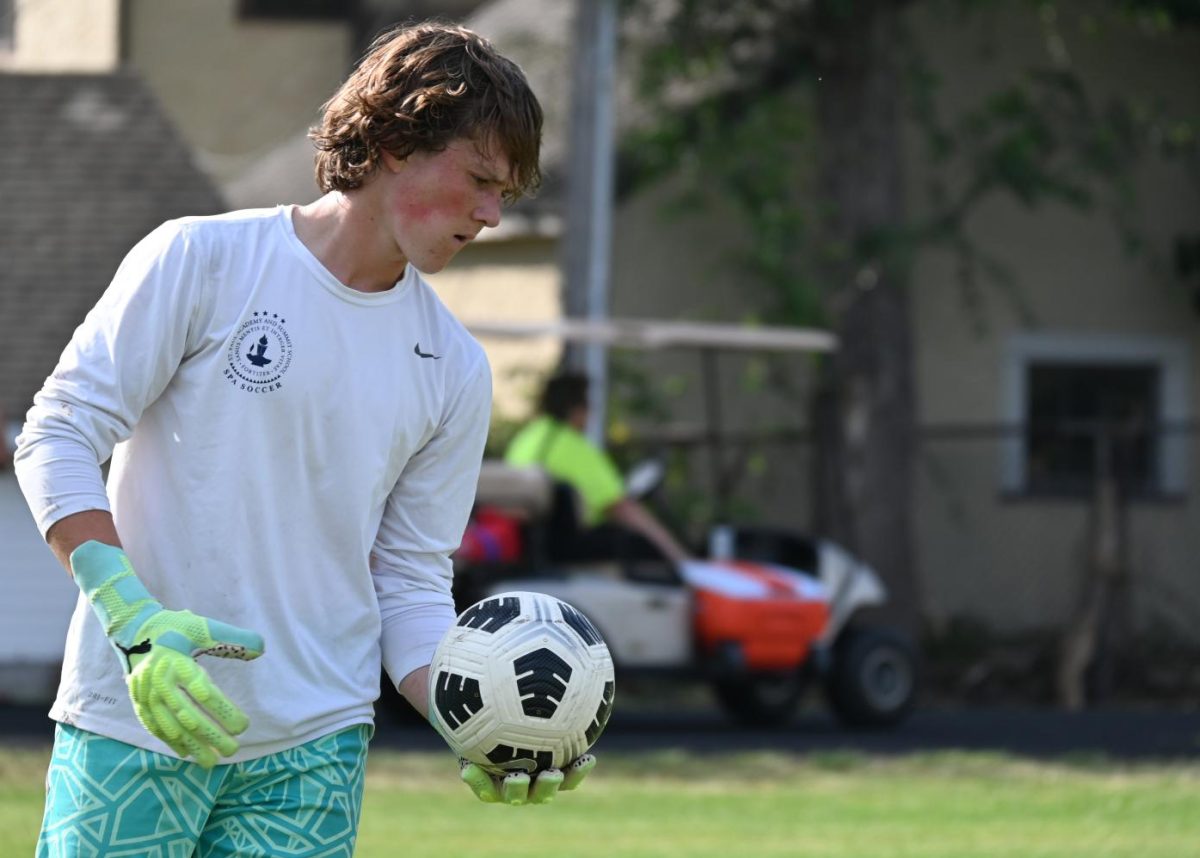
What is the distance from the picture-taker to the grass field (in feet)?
26.7

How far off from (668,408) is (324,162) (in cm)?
1391

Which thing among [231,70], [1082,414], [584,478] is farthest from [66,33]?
[584,478]

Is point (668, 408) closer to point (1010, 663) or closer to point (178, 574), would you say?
point (1010, 663)

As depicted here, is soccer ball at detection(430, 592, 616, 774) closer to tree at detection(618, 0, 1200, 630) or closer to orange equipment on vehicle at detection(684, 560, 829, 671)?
orange equipment on vehicle at detection(684, 560, 829, 671)

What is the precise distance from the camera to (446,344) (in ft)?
12.0

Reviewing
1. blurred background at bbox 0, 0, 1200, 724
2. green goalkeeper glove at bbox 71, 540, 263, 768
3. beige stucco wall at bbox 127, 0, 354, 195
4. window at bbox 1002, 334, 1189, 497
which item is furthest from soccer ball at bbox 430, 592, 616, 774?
beige stucco wall at bbox 127, 0, 354, 195

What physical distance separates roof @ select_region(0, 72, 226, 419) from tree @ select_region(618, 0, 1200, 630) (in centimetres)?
370

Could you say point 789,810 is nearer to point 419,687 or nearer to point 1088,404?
point 419,687

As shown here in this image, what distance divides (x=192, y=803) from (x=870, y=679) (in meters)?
9.79

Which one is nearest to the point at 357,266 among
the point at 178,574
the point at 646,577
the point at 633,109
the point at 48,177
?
the point at 178,574

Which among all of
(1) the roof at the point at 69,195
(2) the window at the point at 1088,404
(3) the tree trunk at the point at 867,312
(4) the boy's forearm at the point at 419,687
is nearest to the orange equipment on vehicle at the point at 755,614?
(3) the tree trunk at the point at 867,312

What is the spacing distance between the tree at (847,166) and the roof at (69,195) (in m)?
3.70

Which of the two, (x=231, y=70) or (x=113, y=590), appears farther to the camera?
(x=231, y=70)

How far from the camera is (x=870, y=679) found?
12852 mm
